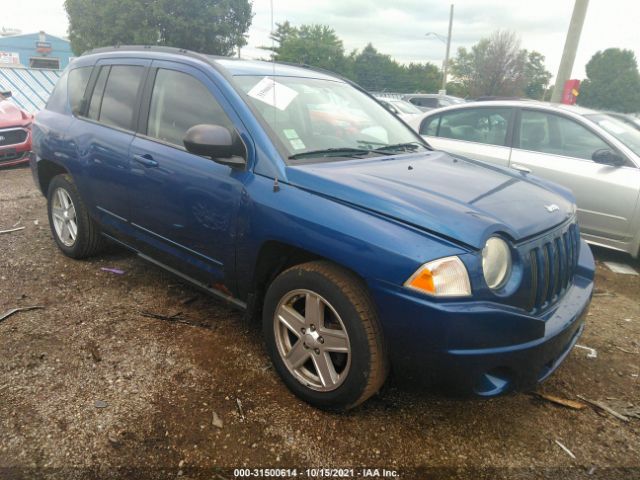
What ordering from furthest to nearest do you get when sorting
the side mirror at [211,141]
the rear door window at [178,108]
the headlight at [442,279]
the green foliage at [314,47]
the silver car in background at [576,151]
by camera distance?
the green foliage at [314,47]
the silver car in background at [576,151]
the rear door window at [178,108]
the side mirror at [211,141]
the headlight at [442,279]

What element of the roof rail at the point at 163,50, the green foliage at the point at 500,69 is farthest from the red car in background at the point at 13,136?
the green foliage at the point at 500,69

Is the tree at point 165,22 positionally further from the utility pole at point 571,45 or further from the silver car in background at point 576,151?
the silver car in background at point 576,151

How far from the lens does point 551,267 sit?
88.2 inches

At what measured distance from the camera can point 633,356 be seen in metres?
3.14

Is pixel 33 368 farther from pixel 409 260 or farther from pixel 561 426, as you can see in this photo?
pixel 561 426

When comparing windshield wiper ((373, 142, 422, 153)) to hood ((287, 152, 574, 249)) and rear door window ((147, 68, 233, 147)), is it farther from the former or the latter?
rear door window ((147, 68, 233, 147))

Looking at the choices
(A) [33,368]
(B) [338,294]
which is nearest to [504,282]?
(B) [338,294]

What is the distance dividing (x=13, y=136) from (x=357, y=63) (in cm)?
6718

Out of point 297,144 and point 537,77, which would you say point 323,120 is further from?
point 537,77

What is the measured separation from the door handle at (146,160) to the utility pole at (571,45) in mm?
9080

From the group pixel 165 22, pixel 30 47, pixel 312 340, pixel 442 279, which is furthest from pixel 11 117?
pixel 30 47

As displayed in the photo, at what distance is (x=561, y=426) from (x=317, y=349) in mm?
1295

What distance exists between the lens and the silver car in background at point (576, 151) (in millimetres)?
4703

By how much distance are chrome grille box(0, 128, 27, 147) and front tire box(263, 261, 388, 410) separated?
303 inches
